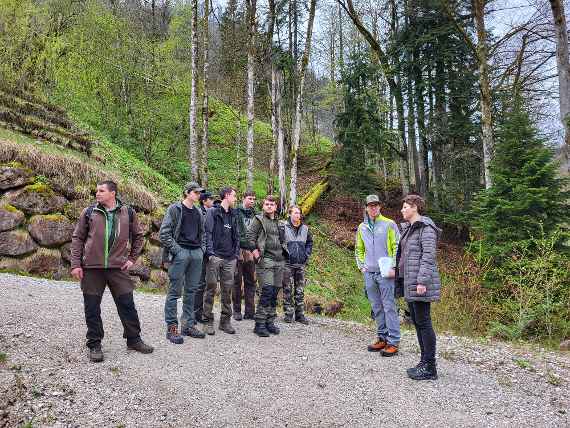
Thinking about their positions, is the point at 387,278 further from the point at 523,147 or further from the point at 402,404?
the point at 523,147

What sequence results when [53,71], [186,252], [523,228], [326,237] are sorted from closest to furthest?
[186,252] < [523,228] < [53,71] < [326,237]

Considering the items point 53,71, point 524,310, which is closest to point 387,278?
point 524,310

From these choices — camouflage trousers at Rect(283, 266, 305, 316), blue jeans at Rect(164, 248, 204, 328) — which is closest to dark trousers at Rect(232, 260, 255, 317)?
camouflage trousers at Rect(283, 266, 305, 316)

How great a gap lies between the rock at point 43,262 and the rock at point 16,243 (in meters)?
0.16

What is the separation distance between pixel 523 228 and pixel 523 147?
2.11m

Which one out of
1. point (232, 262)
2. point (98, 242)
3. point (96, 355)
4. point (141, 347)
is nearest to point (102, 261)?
point (98, 242)

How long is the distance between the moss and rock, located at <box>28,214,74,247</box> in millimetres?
542

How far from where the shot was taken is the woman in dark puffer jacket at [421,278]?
4.71 meters

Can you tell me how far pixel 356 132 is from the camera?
19781 mm

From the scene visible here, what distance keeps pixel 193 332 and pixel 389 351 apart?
9.24 feet

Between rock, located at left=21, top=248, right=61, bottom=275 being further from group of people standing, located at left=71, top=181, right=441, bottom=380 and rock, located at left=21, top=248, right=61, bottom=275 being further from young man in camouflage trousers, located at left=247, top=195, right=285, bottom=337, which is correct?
young man in camouflage trousers, located at left=247, top=195, right=285, bottom=337

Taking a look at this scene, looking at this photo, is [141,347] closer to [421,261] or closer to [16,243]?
[421,261]

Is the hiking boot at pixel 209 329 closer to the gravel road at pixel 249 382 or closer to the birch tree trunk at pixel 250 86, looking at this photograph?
the gravel road at pixel 249 382

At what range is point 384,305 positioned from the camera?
19.2 feet
